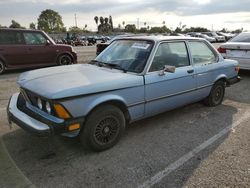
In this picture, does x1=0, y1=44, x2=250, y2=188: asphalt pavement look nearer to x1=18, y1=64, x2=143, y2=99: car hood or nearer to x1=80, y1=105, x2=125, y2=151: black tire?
x1=80, y1=105, x2=125, y2=151: black tire

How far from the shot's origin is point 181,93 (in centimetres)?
463

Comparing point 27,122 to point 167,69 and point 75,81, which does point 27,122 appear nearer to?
point 75,81

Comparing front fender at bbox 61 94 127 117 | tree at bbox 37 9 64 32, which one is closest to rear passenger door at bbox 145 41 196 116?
front fender at bbox 61 94 127 117

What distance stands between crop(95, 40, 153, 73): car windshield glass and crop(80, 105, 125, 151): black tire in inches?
31.6

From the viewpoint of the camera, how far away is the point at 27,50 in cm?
965

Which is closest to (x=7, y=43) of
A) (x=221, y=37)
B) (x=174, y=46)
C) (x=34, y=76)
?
(x=34, y=76)

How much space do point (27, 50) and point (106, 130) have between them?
7.18m

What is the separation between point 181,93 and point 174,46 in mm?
852

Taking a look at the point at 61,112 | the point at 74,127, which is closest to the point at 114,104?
the point at 74,127

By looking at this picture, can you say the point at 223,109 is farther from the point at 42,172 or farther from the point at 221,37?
the point at 221,37

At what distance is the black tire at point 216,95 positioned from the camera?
5508 millimetres

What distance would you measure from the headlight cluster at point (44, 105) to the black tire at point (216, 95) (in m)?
3.53

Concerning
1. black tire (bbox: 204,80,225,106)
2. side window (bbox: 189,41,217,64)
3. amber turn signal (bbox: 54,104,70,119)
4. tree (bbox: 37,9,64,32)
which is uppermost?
tree (bbox: 37,9,64,32)

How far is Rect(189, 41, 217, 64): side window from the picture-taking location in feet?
16.3
